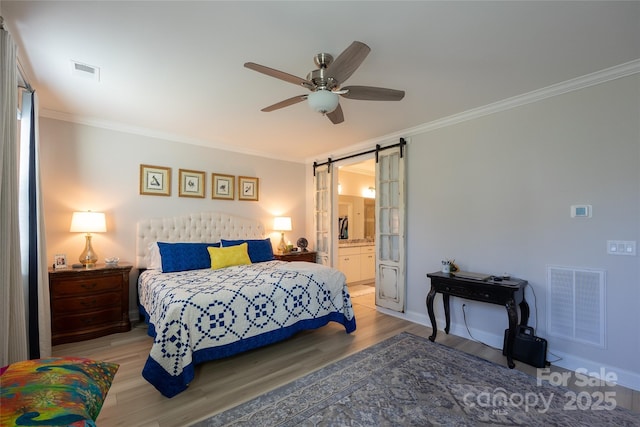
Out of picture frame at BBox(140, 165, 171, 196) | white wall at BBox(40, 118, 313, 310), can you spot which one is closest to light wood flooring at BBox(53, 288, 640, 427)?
white wall at BBox(40, 118, 313, 310)

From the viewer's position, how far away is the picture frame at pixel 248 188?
488 cm

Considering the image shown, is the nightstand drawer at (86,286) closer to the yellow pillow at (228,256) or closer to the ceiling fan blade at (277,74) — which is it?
the yellow pillow at (228,256)

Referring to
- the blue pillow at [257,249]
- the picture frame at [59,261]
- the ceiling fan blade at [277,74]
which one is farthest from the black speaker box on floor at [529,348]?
Result: the picture frame at [59,261]

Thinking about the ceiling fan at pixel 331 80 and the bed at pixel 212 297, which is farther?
the bed at pixel 212 297

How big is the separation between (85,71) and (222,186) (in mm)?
2384

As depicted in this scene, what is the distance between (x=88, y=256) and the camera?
3.39m

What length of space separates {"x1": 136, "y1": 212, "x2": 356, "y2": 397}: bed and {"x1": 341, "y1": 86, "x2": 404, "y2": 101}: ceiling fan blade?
196 cm

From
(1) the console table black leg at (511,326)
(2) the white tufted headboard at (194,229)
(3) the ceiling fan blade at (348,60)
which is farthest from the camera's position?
(2) the white tufted headboard at (194,229)

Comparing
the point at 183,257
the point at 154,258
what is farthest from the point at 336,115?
the point at 154,258

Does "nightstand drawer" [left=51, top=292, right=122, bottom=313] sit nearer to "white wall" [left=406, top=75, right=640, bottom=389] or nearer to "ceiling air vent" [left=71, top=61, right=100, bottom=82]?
"ceiling air vent" [left=71, top=61, right=100, bottom=82]

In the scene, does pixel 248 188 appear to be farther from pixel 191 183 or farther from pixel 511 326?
pixel 511 326

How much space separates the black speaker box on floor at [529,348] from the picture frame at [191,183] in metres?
4.36

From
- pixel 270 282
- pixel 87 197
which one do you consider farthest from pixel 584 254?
pixel 87 197

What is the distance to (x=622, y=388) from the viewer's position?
2.31 meters
